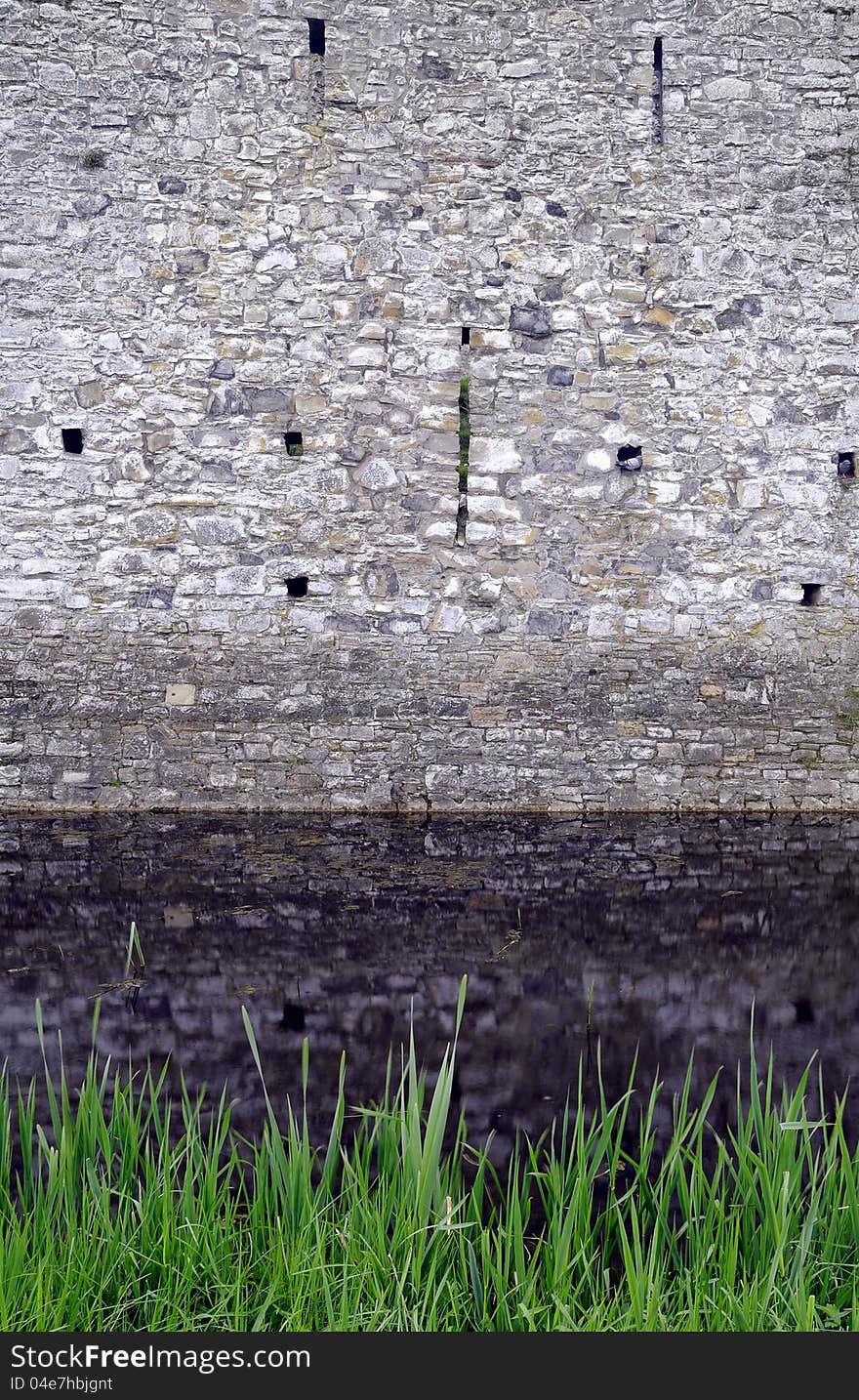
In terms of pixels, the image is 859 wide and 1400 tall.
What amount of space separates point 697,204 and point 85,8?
3.93 meters

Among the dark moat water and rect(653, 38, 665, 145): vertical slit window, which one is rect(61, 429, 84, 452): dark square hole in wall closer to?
the dark moat water

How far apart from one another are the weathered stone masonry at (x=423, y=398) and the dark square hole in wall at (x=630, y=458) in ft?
0.10

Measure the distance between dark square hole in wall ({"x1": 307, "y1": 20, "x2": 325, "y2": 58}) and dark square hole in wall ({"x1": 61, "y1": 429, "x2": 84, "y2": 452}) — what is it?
2765 millimetres

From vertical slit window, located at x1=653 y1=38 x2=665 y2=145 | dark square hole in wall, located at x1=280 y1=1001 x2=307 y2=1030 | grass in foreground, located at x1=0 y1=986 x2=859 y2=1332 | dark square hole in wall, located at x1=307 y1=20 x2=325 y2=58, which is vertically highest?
dark square hole in wall, located at x1=307 y1=20 x2=325 y2=58

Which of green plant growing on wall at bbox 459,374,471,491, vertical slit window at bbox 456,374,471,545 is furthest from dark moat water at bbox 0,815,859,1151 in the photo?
green plant growing on wall at bbox 459,374,471,491

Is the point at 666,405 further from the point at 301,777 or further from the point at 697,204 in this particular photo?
the point at 301,777

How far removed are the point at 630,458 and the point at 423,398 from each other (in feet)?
4.54

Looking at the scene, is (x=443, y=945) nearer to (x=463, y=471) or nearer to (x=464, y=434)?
(x=463, y=471)

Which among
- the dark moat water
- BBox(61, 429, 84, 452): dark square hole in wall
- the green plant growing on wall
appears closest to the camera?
the dark moat water

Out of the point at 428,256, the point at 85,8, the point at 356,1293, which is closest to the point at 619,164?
the point at 428,256

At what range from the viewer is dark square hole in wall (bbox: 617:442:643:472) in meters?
6.92

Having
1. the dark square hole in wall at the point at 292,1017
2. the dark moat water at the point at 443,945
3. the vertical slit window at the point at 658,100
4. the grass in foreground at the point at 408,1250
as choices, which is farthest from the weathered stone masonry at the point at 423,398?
the grass in foreground at the point at 408,1250

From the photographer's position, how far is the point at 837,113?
6832 millimetres

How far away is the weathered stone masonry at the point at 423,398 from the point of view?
21.7 feet
